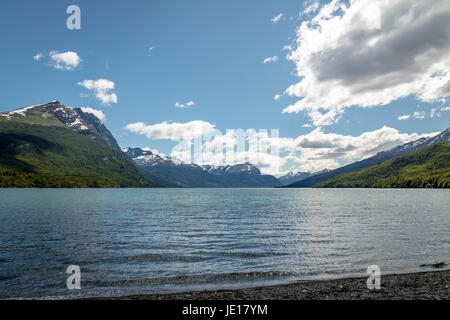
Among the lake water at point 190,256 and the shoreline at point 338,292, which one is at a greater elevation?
the shoreline at point 338,292

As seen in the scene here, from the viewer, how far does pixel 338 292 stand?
19.9 metres

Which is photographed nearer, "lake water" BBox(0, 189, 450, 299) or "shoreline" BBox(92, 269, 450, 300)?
"shoreline" BBox(92, 269, 450, 300)

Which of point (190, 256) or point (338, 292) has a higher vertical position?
point (338, 292)

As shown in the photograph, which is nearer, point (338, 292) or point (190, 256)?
point (338, 292)

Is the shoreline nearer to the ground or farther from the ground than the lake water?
farther from the ground

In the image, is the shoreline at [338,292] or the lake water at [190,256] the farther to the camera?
the lake water at [190,256]

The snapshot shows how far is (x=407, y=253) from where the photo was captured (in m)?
34.8

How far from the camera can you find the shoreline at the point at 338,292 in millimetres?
18688

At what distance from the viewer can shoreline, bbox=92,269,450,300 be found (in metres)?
18.7

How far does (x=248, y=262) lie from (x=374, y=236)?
2683cm
